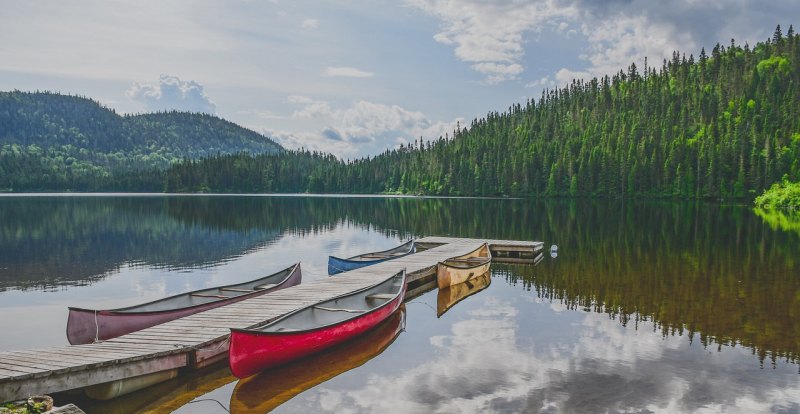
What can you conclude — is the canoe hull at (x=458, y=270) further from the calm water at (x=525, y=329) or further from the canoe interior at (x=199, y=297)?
the canoe interior at (x=199, y=297)

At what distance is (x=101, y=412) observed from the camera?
12422mm

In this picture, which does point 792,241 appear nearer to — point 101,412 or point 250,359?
point 250,359

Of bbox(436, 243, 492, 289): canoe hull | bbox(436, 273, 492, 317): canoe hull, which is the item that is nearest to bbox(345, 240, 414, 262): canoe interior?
bbox(436, 243, 492, 289): canoe hull

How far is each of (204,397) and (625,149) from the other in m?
150

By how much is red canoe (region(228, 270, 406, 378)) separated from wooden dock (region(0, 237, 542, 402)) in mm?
761

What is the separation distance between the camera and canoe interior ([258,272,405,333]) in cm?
1703

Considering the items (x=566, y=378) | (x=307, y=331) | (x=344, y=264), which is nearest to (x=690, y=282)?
(x=566, y=378)

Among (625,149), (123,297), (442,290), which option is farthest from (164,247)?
(625,149)

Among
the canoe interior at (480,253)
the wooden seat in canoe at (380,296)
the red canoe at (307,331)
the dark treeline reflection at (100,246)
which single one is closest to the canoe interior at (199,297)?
the red canoe at (307,331)

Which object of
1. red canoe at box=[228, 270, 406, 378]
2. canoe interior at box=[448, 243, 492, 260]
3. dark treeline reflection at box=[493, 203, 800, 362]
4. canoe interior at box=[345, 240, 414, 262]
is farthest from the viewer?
canoe interior at box=[448, 243, 492, 260]

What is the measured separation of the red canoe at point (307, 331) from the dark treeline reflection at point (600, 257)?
909 centimetres

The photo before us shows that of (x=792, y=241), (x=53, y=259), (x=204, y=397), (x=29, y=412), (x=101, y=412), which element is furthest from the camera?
(x=792, y=241)

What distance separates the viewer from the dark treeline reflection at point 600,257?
70.1 feet

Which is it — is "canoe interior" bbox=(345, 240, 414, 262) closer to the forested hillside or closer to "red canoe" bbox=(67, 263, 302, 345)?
"red canoe" bbox=(67, 263, 302, 345)
